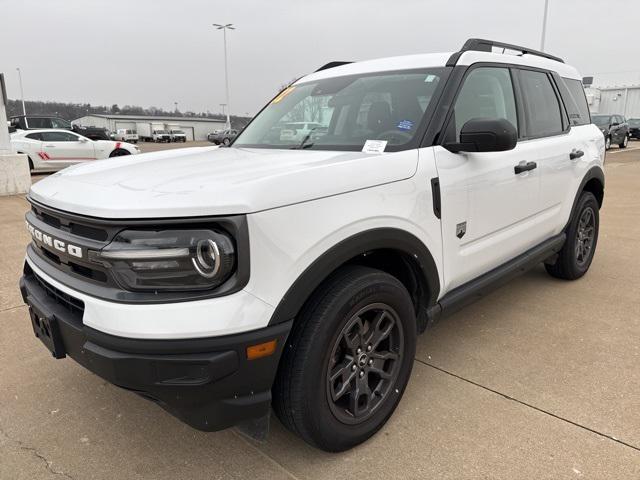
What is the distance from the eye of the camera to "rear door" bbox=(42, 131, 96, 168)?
14664 mm

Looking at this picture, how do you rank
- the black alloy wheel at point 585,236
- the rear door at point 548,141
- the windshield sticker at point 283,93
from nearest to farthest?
the rear door at point 548,141 < the windshield sticker at point 283,93 < the black alloy wheel at point 585,236

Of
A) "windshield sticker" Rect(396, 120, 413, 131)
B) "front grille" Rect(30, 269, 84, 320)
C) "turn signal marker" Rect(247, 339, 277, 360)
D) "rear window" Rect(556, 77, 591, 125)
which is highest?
"rear window" Rect(556, 77, 591, 125)

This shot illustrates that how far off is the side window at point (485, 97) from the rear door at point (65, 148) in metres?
14.7

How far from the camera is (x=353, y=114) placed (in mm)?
2953

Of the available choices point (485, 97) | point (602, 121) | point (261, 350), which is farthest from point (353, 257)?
point (602, 121)

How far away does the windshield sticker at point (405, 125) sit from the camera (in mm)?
2650

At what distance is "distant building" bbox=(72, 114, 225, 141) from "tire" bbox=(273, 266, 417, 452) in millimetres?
69176

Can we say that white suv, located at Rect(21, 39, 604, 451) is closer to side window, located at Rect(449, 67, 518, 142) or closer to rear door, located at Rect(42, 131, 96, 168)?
side window, located at Rect(449, 67, 518, 142)

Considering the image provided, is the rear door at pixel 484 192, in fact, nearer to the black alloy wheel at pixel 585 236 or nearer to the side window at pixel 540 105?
the side window at pixel 540 105

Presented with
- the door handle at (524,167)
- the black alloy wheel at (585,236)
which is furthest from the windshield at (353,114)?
the black alloy wheel at (585,236)

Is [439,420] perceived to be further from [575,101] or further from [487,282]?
[575,101]

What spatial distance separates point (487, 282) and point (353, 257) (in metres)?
1.27

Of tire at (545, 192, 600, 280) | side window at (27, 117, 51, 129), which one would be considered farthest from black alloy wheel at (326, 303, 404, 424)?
side window at (27, 117, 51, 129)

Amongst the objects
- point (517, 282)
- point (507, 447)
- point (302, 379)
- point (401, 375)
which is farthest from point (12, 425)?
point (517, 282)
